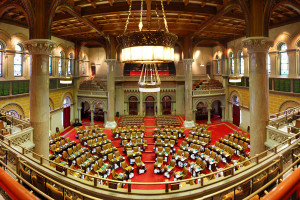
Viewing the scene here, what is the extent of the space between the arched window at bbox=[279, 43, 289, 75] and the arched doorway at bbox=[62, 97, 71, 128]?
22.1 meters

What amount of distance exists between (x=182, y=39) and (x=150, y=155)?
543 inches

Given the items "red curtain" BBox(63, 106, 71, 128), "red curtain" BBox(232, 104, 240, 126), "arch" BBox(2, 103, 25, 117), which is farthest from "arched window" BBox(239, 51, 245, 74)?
"arch" BBox(2, 103, 25, 117)

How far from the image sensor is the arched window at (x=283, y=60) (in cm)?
1546

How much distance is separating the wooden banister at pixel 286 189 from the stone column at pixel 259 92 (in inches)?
332

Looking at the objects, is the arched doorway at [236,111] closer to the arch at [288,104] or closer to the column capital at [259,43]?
the arch at [288,104]

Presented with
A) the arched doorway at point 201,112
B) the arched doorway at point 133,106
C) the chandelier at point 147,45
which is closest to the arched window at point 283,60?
the arched doorway at point 201,112

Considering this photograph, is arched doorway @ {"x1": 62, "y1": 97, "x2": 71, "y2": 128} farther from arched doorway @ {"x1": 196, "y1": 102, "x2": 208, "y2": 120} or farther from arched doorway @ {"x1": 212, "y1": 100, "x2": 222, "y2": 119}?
arched doorway @ {"x1": 212, "y1": 100, "x2": 222, "y2": 119}

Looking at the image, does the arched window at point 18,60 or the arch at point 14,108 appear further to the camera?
the arched window at point 18,60

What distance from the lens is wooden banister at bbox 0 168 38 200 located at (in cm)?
147

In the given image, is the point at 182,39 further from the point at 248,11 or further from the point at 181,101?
the point at 248,11

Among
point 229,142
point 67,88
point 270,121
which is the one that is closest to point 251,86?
point 270,121

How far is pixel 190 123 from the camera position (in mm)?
20781

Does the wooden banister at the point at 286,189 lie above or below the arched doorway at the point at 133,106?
above

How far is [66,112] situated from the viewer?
71.8 feet
